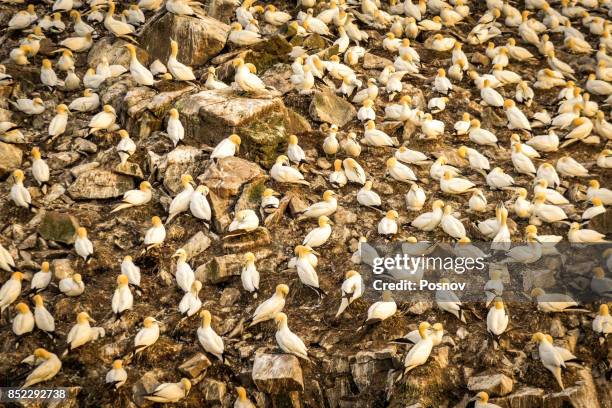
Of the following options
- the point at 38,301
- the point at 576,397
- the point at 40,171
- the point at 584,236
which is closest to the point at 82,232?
the point at 38,301

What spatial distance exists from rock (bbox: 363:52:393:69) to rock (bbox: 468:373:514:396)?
956 centimetres

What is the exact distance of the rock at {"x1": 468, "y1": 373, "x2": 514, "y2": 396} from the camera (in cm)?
1098

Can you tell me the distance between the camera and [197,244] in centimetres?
1374

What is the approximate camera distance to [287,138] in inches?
621

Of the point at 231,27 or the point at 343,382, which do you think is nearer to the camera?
the point at 343,382

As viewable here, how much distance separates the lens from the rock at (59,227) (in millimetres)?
13852

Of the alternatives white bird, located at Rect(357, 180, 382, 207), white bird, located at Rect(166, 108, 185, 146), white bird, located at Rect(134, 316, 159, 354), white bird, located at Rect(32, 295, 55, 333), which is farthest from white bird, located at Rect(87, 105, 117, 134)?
white bird, located at Rect(134, 316, 159, 354)

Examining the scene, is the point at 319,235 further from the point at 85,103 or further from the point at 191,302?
the point at 85,103

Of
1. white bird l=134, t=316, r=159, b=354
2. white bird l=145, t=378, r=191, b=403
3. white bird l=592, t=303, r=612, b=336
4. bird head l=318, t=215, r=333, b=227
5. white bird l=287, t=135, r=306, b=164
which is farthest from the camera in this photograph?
white bird l=287, t=135, r=306, b=164

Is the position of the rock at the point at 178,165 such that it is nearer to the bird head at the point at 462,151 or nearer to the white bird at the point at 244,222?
the white bird at the point at 244,222

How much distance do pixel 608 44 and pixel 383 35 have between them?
559cm

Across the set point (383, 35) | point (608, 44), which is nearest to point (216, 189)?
point (383, 35)

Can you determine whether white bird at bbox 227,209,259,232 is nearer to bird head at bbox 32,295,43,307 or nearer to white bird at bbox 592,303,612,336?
bird head at bbox 32,295,43,307

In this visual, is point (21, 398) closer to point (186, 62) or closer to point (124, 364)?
point (124, 364)
